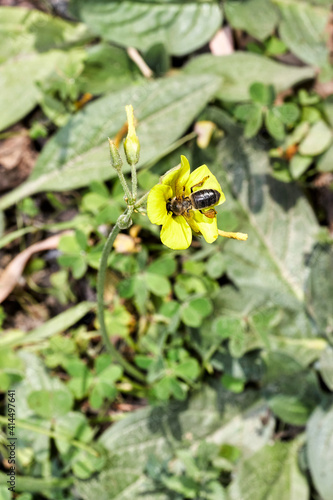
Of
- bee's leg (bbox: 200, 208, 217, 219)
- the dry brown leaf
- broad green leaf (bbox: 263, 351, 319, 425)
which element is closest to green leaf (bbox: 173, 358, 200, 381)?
broad green leaf (bbox: 263, 351, 319, 425)

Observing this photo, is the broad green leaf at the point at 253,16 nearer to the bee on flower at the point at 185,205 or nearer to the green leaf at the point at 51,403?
the bee on flower at the point at 185,205

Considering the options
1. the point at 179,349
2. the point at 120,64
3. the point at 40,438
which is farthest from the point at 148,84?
the point at 40,438

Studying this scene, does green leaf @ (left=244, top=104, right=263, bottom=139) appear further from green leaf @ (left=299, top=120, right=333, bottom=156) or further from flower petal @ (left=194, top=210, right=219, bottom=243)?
flower petal @ (left=194, top=210, right=219, bottom=243)

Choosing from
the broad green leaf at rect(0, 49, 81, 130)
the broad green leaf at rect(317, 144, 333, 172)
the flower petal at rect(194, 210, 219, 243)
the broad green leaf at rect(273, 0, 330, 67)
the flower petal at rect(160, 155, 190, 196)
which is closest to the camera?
the flower petal at rect(160, 155, 190, 196)

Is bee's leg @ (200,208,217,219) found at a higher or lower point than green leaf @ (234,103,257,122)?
higher

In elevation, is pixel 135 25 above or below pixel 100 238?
above

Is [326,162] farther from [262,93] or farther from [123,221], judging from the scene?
[123,221]

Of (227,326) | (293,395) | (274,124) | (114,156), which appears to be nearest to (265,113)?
(274,124)

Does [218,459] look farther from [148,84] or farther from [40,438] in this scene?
[148,84]
